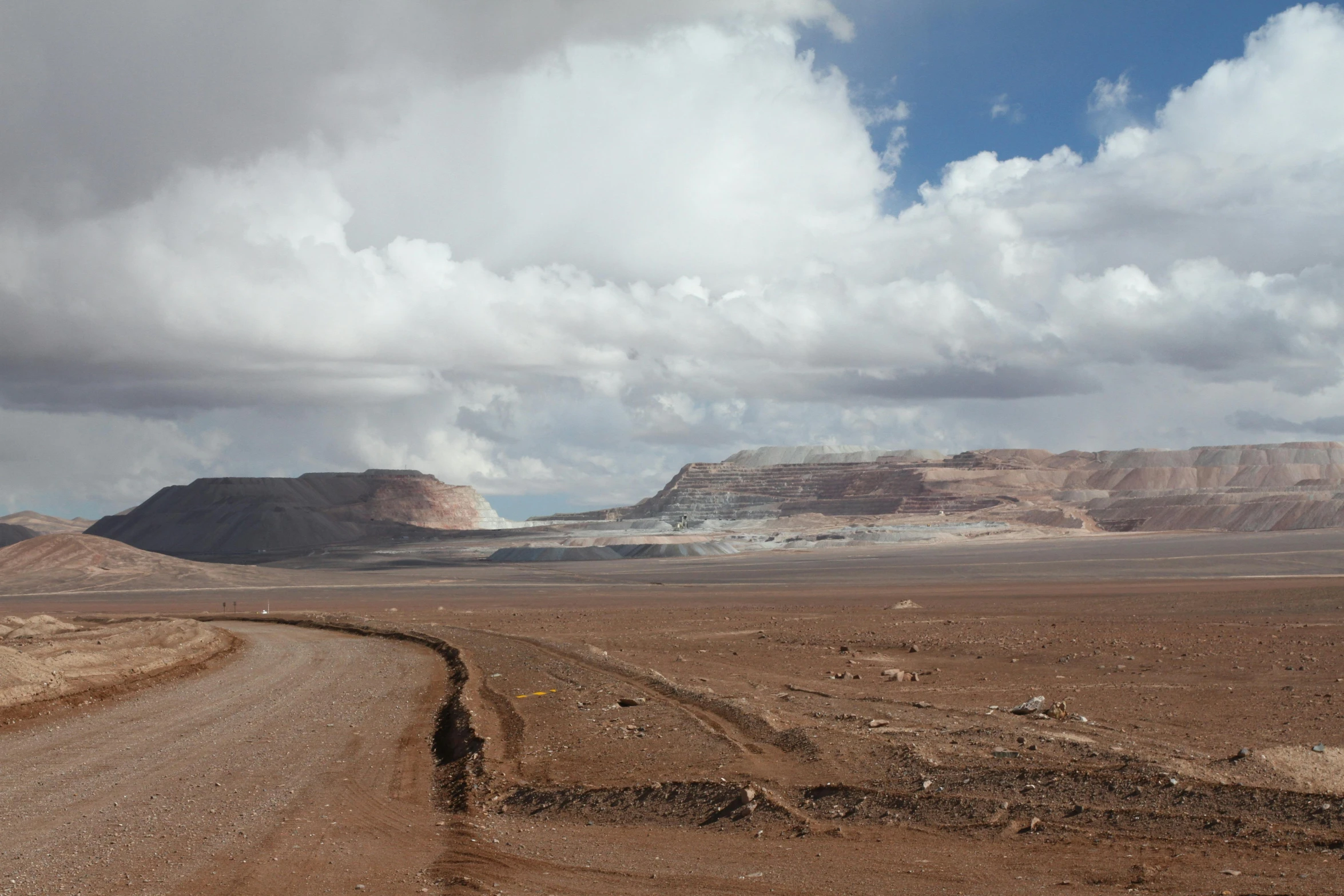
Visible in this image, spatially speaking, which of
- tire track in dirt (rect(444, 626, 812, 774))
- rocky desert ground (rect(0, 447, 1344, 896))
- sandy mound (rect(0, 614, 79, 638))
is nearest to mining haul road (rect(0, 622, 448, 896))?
rocky desert ground (rect(0, 447, 1344, 896))

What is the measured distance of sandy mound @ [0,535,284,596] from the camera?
88625 mm

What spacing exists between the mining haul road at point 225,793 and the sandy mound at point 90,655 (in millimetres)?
1298

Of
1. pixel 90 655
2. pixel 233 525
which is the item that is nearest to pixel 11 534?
pixel 233 525

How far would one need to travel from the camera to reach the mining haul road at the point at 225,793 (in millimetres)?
8562

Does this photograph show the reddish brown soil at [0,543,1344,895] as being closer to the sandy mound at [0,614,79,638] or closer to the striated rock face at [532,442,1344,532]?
the sandy mound at [0,614,79,638]

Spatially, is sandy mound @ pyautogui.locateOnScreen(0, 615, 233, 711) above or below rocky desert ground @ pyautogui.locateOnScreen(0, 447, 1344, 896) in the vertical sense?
above

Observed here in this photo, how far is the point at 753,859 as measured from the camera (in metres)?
8.73

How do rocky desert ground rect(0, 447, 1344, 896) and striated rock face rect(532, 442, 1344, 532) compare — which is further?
striated rock face rect(532, 442, 1344, 532)

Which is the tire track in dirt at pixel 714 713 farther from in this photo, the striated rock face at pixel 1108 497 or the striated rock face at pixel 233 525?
the striated rock face at pixel 233 525

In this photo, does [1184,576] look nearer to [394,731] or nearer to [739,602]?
[739,602]

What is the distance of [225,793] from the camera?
37.0 feet

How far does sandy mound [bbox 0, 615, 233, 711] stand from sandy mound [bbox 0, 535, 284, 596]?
5462cm

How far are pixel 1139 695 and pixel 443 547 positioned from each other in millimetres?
130541

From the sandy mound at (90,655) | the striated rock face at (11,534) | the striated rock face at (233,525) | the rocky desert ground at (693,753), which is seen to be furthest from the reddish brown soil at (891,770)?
the striated rock face at (11,534)
